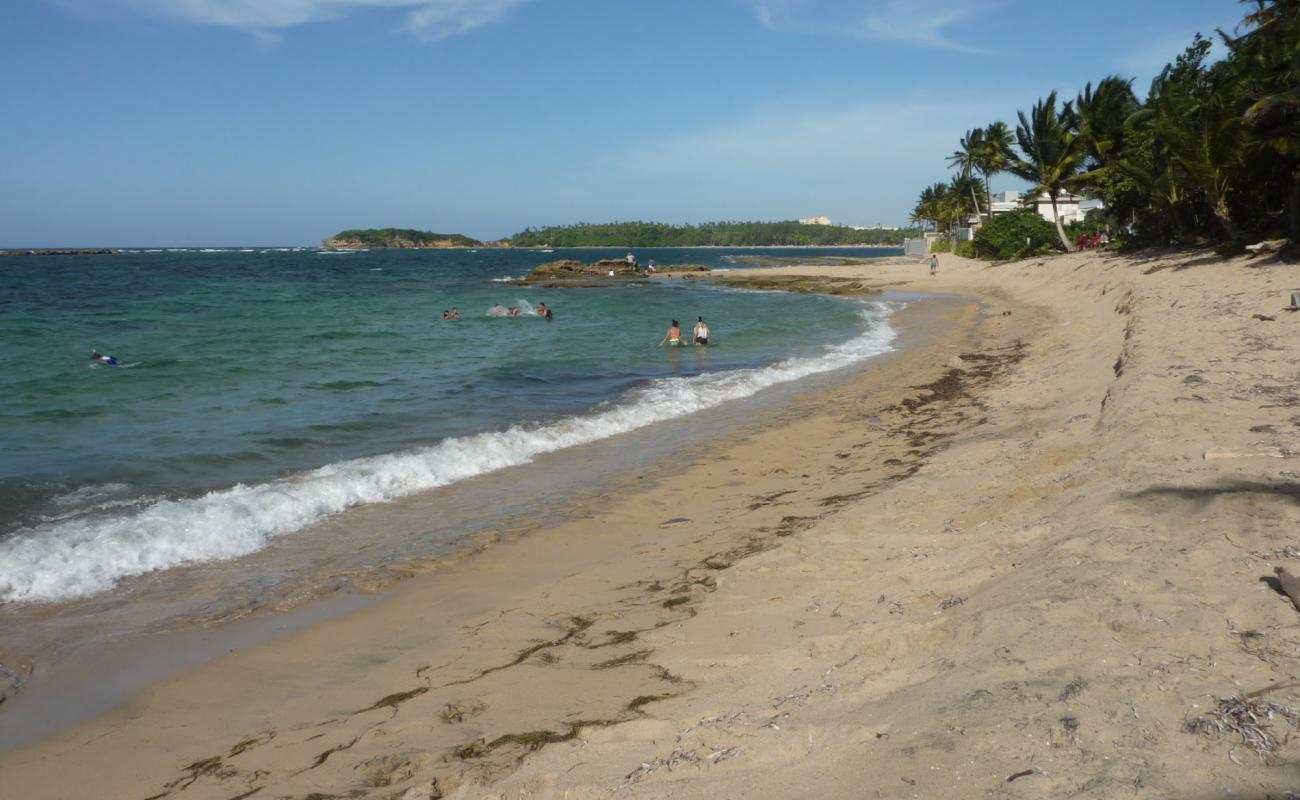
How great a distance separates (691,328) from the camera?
30.2 metres

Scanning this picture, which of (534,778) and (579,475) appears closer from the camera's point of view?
(534,778)

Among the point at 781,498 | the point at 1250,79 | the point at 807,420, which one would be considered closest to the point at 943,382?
the point at 807,420

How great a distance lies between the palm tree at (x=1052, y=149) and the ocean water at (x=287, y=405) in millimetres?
18154

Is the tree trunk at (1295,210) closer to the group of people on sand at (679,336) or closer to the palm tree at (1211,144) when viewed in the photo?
the palm tree at (1211,144)

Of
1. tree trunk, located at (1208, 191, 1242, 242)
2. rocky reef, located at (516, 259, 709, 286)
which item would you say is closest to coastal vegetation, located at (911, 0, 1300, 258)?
tree trunk, located at (1208, 191, 1242, 242)

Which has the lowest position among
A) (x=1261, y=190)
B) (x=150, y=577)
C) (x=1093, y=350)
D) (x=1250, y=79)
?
(x=150, y=577)

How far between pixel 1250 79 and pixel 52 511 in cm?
2774

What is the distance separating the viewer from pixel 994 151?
186 feet

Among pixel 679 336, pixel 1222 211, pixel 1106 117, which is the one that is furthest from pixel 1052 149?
pixel 679 336

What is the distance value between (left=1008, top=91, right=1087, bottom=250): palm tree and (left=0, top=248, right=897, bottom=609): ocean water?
1815 centimetres

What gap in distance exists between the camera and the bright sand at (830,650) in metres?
3.09

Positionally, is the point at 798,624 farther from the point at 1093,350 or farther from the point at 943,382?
the point at 1093,350

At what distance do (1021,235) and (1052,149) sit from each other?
6.99 m

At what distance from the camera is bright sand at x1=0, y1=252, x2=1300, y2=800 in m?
3.09
